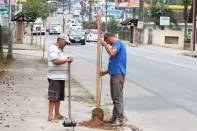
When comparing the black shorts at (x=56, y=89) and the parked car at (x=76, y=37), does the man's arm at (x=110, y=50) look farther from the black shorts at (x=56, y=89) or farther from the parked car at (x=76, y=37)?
the parked car at (x=76, y=37)

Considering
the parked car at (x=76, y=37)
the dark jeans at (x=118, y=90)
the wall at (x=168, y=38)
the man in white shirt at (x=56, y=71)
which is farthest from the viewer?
the wall at (x=168, y=38)

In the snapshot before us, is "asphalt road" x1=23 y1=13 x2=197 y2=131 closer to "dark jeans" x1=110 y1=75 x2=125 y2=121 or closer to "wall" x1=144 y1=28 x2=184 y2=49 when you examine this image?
"dark jeans" x1=110 y1=75 x2=125 y2=121

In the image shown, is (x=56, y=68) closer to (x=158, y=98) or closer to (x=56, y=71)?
(x=56, y=71)

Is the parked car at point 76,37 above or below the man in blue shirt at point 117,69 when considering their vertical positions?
below

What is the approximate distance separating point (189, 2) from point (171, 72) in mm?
52045

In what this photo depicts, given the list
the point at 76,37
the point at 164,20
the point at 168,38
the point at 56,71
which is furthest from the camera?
the point at 164,20

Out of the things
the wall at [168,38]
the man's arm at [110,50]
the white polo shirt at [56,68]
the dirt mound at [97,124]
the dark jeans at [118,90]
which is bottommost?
the wall at [168,38]

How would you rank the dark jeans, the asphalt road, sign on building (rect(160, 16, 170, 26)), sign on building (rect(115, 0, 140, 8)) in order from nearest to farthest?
the dark jeans → the asphalt road → sign on building (rect(160, 16, 170, 26)) → sign on building (rect(115, 0, 140, 8))

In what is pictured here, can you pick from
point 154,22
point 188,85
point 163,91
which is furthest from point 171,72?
point 154,22

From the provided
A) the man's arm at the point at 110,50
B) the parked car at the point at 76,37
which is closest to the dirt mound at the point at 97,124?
the man's arm at the point at 110,50

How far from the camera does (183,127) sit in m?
13.0

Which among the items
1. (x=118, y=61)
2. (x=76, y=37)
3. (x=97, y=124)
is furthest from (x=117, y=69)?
(x=76, y=37)

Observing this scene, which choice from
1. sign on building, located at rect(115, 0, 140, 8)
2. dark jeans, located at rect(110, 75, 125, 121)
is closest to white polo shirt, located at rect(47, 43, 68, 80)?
dark jeans, located at rect(110, 75, 125, 121)

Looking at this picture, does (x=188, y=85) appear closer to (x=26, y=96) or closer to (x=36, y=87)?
(x=36, y=87)
